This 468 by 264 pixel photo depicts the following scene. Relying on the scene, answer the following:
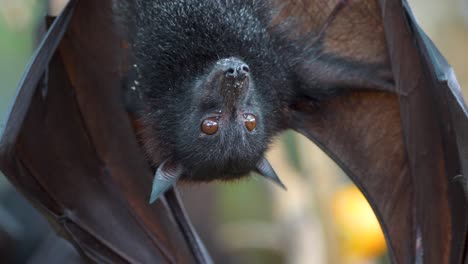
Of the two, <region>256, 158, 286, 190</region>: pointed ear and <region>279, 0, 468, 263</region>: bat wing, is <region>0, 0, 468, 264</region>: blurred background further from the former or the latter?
<region>279, 0, 468, 263</region>: bat wing

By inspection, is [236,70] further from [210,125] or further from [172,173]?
[172,173]

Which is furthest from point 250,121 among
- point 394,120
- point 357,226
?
point 357,226

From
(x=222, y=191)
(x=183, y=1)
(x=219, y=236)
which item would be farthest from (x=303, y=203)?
(x=183, y=1)

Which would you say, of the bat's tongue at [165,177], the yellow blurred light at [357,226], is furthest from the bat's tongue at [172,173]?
the yellow blurred light at [357,226]

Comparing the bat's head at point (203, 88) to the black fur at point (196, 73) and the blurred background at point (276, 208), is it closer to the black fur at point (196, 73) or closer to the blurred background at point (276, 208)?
the black fur at point (196, 73)

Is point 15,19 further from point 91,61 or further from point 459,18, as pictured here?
point 459,18
